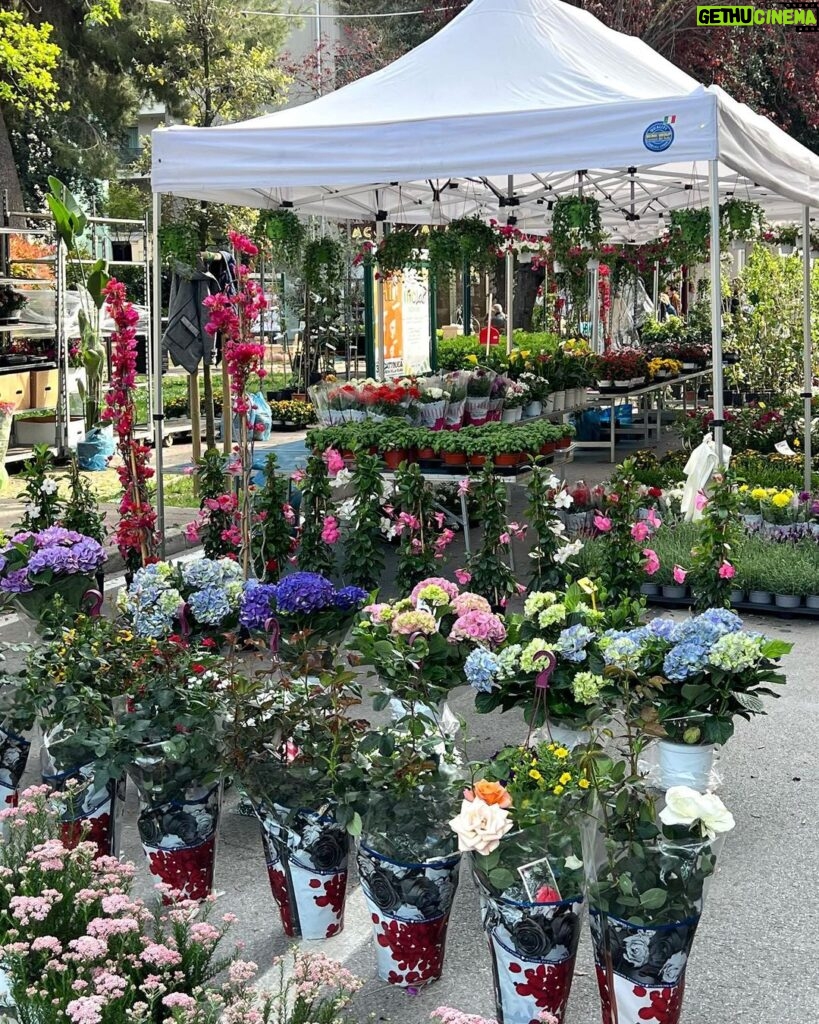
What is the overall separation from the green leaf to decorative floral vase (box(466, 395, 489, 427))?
5434mm

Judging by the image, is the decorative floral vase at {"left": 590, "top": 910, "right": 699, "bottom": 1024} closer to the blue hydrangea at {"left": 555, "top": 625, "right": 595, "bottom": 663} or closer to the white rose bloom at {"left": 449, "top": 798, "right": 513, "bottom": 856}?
the white rose bloom at {"left": 449, "top": 798, "right": 513, "bottom": 856}

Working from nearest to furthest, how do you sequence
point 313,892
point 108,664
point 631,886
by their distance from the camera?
1. point 631,886
2. point 313,892
3. point 108,664

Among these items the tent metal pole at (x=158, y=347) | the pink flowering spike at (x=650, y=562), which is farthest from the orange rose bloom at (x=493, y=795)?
the tent metal pole at (x=158, y=347)

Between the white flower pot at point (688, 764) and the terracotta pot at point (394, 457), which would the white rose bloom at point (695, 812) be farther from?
→ the terracotta pot at point (394, 457)

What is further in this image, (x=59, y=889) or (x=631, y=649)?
(x=631, y=649)

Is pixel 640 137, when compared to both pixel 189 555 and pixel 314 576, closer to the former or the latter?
pixel 314 576

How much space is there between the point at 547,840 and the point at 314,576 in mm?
1957

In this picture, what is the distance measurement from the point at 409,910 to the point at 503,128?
4.03 m

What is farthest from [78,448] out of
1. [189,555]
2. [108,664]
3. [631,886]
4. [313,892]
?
[631,886]

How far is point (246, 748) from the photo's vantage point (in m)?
3.36

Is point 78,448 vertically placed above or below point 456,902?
above

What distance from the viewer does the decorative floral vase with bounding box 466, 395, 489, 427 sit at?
7.96 meters

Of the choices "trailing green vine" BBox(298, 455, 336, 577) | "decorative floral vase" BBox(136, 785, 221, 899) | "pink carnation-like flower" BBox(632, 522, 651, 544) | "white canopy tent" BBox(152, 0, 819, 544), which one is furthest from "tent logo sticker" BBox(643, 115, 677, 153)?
"decorative floral vase" BBox(136, 785, 221, 899)

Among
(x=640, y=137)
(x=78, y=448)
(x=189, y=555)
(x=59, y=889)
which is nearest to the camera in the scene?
(x=59, y=889)
